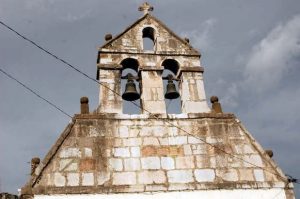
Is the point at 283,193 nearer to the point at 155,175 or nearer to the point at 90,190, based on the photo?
the point at 155,175

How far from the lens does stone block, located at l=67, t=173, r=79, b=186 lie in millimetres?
7242

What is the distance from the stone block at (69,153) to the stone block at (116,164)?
0.61 metres

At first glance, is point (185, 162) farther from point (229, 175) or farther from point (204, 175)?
point (229, 175)

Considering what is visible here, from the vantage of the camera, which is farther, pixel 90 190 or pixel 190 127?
pixel 190 127

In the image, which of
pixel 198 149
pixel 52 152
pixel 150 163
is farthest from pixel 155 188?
pixel 52 152

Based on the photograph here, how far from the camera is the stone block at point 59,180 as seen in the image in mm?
7197

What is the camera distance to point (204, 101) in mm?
8641

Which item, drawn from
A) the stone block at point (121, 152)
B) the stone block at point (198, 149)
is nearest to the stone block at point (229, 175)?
the stone block at point (198, 149)

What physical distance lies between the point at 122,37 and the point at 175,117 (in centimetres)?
228

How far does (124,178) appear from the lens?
743 centimetres

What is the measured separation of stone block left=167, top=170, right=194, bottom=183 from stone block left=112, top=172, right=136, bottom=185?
0.67 m

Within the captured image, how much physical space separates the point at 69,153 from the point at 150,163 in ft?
4.92

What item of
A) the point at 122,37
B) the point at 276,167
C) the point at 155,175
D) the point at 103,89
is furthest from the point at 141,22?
the point at 276,167

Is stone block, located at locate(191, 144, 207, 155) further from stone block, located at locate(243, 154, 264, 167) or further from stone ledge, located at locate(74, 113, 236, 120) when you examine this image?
stone block, located at locate(243, 154, 264, 167)
